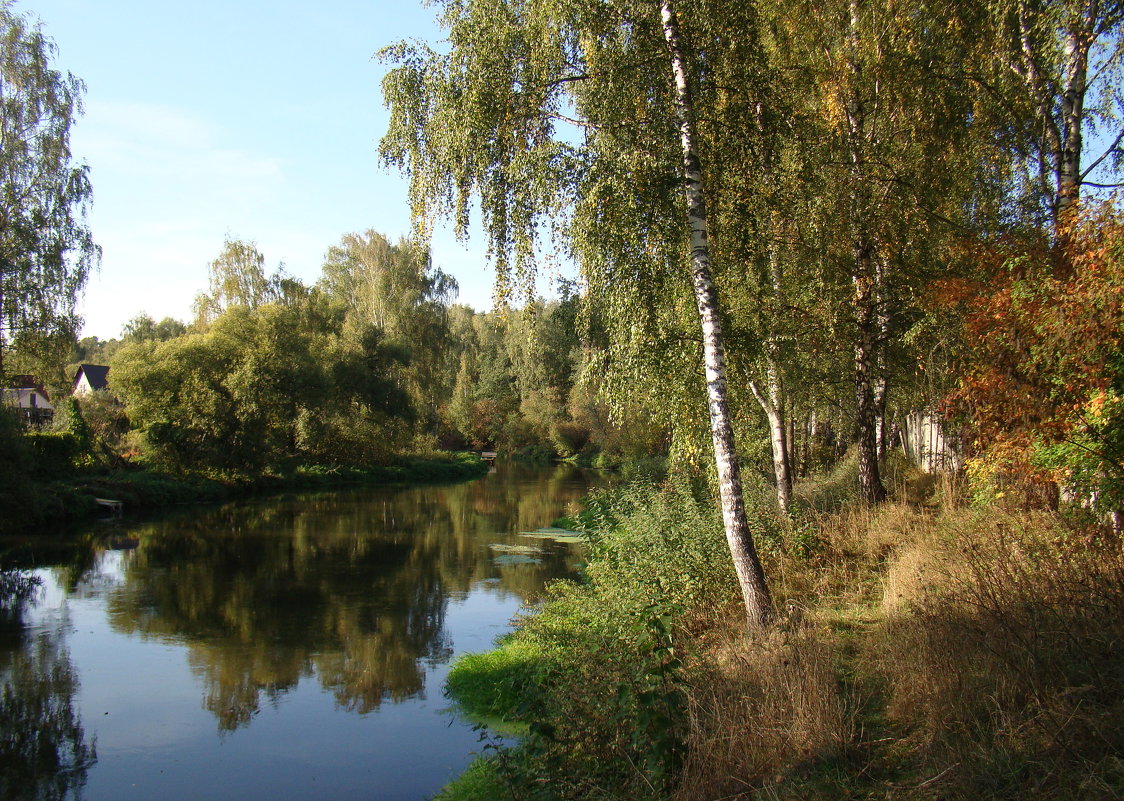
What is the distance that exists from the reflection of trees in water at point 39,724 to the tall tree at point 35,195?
13.6 m

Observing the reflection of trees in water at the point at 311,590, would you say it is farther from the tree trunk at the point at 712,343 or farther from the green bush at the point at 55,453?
the tree trunk at the point at 712,343

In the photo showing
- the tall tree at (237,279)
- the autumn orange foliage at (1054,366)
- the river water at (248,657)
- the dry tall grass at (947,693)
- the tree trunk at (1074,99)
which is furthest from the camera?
the tall tree at (237,279)

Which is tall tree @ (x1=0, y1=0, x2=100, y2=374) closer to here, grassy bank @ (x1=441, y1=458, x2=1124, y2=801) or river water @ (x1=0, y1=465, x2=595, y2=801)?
river water @ (x1=0, y1=465, x2=595, y2=801)

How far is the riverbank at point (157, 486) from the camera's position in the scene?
2183 centimetres

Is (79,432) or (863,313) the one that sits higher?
(863,313)

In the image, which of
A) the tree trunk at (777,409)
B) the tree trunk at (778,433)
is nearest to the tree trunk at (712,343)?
the tree trunk at (777,409)

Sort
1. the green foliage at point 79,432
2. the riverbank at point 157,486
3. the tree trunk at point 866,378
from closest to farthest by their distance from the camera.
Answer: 1. the tree trunk at point 866,378
2. the riverbank at point 157,486
3. the green foliage at point 79,432

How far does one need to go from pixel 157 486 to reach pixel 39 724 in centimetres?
2067

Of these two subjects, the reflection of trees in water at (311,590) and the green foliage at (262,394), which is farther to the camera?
the green foliage at (262,394)

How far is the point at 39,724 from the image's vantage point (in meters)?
8.94

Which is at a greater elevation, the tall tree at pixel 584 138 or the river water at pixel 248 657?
the tall tree at pixel 584 138

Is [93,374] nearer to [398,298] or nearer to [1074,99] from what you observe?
[398,298]

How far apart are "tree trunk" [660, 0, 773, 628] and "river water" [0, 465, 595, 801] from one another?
3.63m

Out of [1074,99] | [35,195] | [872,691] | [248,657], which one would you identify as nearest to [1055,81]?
[1074,99]
